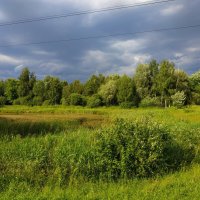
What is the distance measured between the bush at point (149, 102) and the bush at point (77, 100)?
468 inches

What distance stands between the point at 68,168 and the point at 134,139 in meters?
2.31

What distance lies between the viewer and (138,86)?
72.5 metres

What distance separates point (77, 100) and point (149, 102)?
14283 mm

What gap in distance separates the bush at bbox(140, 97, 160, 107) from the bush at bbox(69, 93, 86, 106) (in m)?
11.9

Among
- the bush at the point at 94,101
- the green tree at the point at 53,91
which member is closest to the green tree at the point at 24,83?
the green tree at the point at 53,91

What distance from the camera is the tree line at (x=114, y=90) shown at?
6894 cm

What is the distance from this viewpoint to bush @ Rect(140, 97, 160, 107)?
67000mm

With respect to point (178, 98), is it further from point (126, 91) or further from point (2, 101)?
point (2, 101)

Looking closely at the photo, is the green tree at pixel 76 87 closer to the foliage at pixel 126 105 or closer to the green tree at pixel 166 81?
the foliage at pixel 126 105

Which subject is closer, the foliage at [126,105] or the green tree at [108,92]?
Answer: the foliage at [126,105]

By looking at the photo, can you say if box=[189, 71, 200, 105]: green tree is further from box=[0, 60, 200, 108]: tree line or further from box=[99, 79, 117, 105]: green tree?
box=[99, 79, 117, 105]: green tree

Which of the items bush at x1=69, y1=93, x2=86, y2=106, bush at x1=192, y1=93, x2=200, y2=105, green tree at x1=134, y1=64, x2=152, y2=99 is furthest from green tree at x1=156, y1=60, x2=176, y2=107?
bush at x1=69, y1=93, x2=86, y2=106

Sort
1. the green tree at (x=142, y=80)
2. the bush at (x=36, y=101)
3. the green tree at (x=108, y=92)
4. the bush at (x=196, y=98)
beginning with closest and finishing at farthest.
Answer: the green tree at (x=108, y=92), the green tree at (x=142, y=80), the bush at (x=36, y=101), the bush at (x=196, y=98)

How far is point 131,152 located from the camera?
35.8 feet
